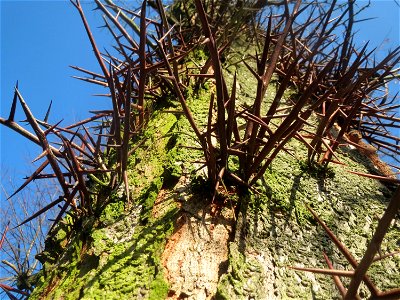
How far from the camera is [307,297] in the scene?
1.24 metres

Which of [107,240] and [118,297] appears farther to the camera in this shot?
[107,240]

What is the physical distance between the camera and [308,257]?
1377 mm

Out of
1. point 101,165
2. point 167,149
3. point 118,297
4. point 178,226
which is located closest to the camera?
point 118,297

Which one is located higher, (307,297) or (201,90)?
(201,90)

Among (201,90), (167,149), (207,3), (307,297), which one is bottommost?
(307,297)

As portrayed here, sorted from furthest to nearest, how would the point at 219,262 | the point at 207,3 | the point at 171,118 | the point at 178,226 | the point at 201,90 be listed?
the point at 207,3
the point at 201,90
the point at 171,118
the point at 178,226
the point at 219,262

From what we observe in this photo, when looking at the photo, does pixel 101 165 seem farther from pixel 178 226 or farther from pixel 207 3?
pixel 207 3

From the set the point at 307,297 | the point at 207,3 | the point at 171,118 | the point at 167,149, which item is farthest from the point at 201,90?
the point at 207,3

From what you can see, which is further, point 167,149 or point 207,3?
point 207,3

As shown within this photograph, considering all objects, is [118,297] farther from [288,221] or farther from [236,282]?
[288,221]

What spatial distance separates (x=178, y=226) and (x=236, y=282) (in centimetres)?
31

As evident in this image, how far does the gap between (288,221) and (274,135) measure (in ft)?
1.27

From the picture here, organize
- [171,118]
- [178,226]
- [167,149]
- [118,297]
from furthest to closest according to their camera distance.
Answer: [171,118]
[167,149]
[178,226]
[118,297]

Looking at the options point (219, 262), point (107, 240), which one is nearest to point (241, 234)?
point (219, 262)
